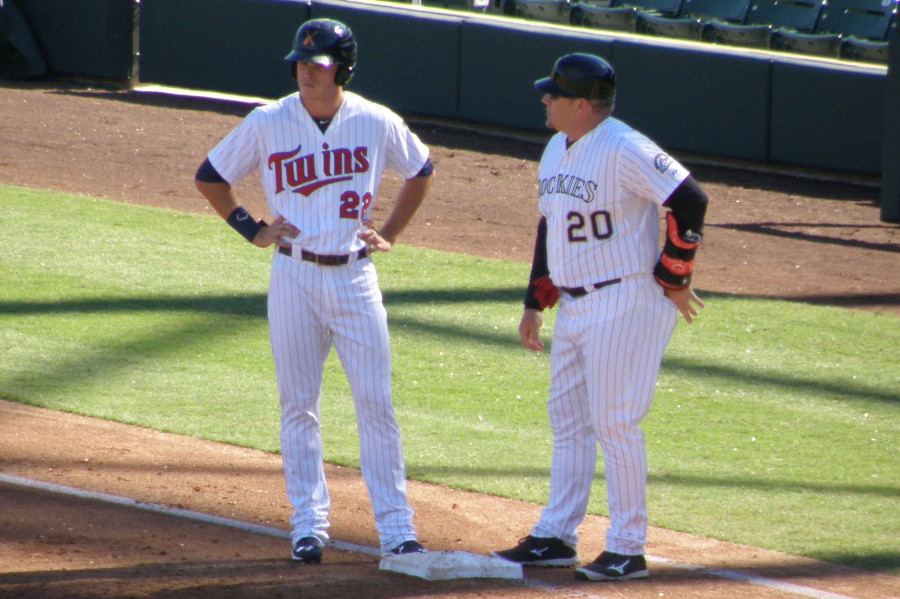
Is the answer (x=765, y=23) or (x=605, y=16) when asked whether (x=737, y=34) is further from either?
(x=605, y=16)

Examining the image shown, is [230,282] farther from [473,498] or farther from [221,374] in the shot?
[473,498]

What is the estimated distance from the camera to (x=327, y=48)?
3604 millimetres

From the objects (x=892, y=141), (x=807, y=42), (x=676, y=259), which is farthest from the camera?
(x=807, y=42)

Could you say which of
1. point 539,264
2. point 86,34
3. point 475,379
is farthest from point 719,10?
point 539,264

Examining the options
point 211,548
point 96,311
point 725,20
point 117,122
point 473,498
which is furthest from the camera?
point 725,20

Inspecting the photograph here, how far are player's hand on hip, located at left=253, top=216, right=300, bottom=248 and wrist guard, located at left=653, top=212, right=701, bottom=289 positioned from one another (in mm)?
1080

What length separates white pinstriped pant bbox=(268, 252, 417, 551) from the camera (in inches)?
144

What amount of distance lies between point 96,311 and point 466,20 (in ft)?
26.2

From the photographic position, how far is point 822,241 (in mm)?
10320

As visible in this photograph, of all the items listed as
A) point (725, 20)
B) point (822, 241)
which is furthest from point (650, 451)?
point (725, 20)

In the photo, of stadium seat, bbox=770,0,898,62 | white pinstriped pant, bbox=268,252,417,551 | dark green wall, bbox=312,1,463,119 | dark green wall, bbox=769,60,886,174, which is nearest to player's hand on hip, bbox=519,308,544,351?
white pinstriped pant, bbox=268,252,417,551

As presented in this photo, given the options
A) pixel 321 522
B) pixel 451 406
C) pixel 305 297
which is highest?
pixel 305 297

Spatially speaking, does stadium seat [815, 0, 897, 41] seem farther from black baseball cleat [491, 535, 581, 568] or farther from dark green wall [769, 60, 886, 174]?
black baseball cleat [491, 535, 581, 568]

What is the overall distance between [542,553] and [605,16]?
13.5 meters
